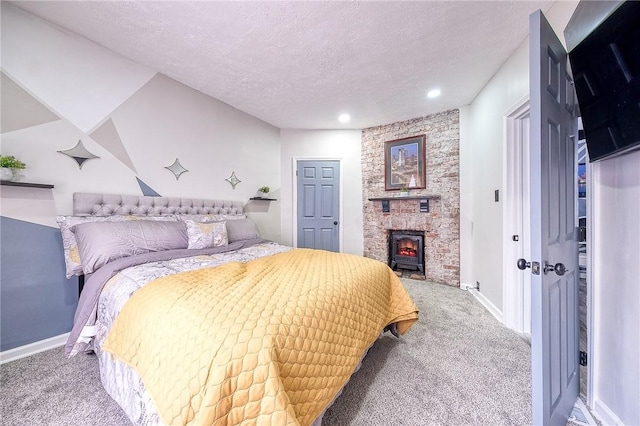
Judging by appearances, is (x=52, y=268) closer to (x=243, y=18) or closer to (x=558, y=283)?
(x=243, y=18)

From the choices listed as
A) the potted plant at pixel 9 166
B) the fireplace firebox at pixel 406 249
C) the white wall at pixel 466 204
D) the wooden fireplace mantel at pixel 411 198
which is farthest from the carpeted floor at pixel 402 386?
the wooden fireplace mantel at pixel 411 198

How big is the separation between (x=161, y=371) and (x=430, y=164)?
3905 mm

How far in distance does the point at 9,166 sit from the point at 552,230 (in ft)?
A: 11.5

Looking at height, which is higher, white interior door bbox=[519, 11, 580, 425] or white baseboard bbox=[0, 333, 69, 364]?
white interior door bbox=[519, 11, 580, 425]

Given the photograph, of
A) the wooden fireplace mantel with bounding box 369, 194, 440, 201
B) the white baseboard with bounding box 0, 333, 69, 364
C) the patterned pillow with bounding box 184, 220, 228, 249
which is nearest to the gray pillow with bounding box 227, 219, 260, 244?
the patterned pillow with bounding box 184, 220, 228, 249

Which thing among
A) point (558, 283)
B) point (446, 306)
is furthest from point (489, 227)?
point (558, 283)

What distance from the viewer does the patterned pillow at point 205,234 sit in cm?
228

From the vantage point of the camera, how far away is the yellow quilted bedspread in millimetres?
739

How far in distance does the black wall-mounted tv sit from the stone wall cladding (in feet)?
7.58

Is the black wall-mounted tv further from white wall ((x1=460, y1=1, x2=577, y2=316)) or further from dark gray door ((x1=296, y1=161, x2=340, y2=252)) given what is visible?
dark gray door ((x1=296, y1=161, x2=340, y2=252))

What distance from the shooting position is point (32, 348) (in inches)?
70.4

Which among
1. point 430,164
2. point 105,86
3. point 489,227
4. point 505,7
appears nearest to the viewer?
point 505,7

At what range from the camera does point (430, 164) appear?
11.8 feet

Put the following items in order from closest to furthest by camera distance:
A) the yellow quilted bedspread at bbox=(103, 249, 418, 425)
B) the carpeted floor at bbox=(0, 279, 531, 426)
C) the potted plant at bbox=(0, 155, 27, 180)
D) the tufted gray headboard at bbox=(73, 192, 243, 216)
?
the yellow quilted bedspread at bbox=(103, 249, 418, 425), the carpeted floor at bbox=(0, 279, 531, 426), the potted plant at bbox=(0, 155, 27, 180), the tufted gray headboard at bbox=(73, 192, 243, 216)
